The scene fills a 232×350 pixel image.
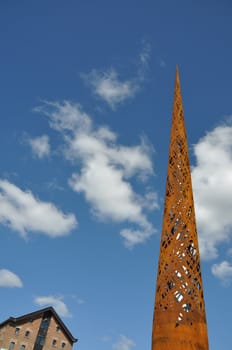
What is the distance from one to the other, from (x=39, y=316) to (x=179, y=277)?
101ft

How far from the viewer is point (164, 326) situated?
1327 centimetres

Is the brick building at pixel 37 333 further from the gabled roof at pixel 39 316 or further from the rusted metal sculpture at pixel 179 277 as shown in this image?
the rusted metal sculpture at pixel 179 277

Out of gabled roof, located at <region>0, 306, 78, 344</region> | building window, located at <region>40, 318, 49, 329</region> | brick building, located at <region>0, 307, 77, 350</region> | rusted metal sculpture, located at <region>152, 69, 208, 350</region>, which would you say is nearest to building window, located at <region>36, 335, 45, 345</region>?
brick building, located at <region>0, 307, 77, 350</region>

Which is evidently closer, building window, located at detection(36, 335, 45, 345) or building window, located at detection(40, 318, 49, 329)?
building window, located at detection(36, 335, 45, 345)

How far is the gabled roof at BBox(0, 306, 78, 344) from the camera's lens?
122 feet

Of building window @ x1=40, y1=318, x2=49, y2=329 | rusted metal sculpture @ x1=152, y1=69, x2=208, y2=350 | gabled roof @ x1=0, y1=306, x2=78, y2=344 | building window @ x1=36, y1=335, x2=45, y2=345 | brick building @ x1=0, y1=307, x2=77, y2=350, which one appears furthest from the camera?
building window @ x1=40, y1=318, x2=49, y2=329

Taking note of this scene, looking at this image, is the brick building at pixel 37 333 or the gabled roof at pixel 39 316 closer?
the brick building at pixel 37 333

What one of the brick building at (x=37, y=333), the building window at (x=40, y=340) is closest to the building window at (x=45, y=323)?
the brick building at (x=37, y=333)

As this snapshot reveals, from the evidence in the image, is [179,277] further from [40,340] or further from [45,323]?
[45,323]

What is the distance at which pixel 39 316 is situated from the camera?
130 feet

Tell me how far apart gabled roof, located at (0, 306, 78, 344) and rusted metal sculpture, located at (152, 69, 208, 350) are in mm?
Result: 28441

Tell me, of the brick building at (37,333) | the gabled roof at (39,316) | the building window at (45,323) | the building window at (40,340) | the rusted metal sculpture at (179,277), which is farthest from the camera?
the building window at (45,323)

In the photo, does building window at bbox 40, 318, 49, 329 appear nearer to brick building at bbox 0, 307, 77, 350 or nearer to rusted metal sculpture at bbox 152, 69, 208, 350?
brick building at bbox 0, 307, 77, 350

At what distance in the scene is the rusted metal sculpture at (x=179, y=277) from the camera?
13.0 meters
